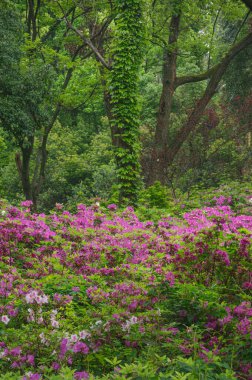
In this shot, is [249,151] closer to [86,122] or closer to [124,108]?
[124,108]

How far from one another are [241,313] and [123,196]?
9.56 metres

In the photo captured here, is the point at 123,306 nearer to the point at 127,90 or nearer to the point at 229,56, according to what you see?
the point at 127,90

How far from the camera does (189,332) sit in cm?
299

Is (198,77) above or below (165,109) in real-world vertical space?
A: above

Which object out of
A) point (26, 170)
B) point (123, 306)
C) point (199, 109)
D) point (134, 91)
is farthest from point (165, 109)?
point (123, 306)

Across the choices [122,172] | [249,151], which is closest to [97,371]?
[122,172]

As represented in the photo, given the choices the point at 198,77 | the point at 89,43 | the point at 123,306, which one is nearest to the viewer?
the point at 123,306

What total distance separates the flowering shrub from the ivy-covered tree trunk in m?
6.24

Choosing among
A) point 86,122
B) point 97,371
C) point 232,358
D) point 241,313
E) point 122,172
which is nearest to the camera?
point 232,358

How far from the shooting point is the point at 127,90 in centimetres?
1259

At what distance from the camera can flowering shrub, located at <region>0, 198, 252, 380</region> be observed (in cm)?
272

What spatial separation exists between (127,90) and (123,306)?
9667 mm

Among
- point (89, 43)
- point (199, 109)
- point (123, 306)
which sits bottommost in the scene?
point (123, 306)

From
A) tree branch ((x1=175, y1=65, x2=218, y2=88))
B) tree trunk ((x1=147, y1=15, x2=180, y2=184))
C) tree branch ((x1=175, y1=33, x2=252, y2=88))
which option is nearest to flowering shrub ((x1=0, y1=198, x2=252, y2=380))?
tree trunk ((x1=147, y1=15, x2=180, y2=184))
